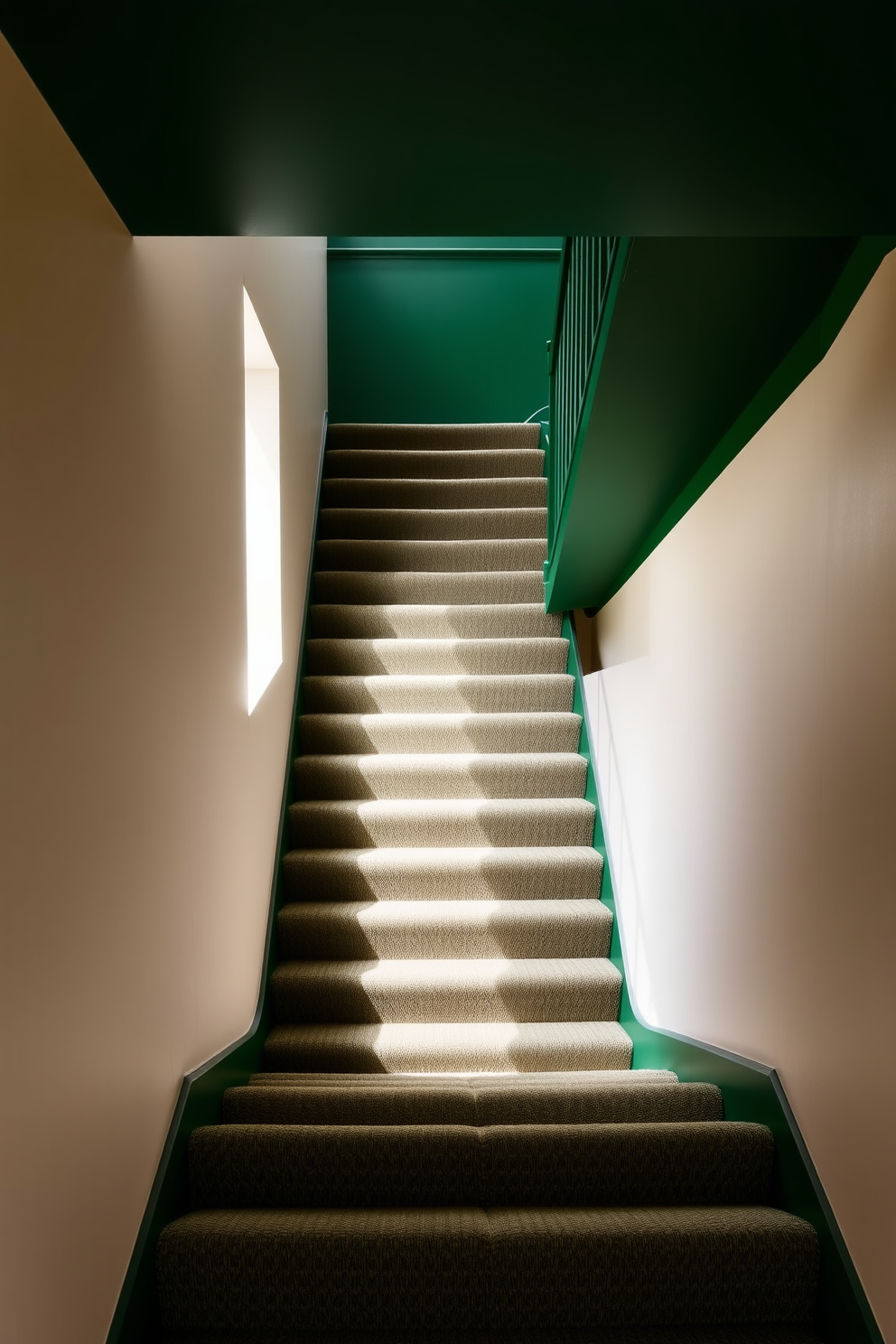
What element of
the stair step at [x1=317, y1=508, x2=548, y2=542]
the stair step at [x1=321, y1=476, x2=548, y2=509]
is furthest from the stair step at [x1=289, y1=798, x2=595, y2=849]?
the stair step at [x1=321, y1=476, x2=548, y2=509]

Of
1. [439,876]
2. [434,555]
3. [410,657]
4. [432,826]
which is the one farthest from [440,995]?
[434,555]

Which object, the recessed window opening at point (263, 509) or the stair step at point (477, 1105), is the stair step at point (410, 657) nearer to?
the recessed window opening at point (263, 509)

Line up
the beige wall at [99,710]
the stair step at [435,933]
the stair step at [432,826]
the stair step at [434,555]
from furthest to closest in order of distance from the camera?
the stair step at [434,555] → the stair step at [432,826] → the stair step at [435,933] → the beige wall at [99,710]

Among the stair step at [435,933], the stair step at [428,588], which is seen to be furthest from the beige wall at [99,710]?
the stair step at [428,588]

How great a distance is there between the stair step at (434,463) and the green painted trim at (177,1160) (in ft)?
8.75

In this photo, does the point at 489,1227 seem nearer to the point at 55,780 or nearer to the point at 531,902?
the point at 55,780

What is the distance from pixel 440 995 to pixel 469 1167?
1.07m

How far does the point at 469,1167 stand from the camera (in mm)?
2025

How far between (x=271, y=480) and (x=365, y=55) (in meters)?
2.48

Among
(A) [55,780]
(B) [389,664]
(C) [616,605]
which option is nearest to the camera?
(A) [55,780]

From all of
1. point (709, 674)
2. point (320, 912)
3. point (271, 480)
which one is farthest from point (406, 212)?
point (320, 912)

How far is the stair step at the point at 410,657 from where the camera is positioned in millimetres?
4234

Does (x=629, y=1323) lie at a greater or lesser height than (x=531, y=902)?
lesser

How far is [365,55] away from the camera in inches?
45.1
